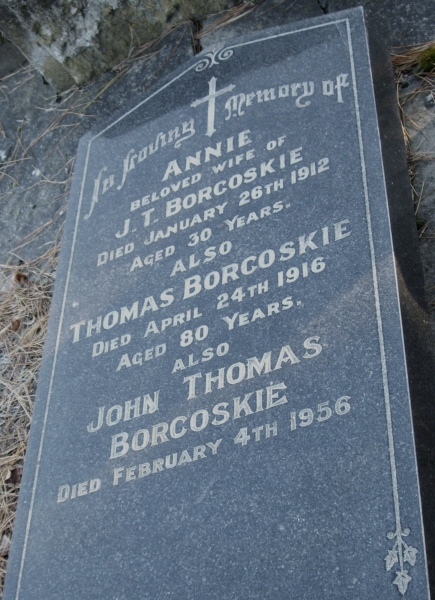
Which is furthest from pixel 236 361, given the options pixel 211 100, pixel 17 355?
pixel 17 355

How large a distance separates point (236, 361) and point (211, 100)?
1.09 m

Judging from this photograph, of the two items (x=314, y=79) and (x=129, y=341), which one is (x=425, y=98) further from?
(x=129, y=341)

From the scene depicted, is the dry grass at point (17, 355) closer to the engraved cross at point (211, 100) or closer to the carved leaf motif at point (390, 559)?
the engraved cross at point (211, 100)

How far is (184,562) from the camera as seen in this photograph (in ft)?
6.81

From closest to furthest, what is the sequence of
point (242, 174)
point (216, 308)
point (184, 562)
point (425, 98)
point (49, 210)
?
point (184, 562)
point (216, 308)
point (242, 174)
point (425, 98)
point (49, 210)

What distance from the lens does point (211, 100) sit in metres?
2.96

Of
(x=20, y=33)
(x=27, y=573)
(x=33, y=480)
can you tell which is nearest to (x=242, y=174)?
(x=33, y=480)

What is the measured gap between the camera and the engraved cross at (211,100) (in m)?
2.89

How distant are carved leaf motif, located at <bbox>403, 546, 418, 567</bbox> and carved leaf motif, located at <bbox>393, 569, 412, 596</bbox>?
2cm

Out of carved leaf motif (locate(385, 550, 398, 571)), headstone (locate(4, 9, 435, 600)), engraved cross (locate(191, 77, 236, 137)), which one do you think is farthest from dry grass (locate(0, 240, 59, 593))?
carved leaf motif (locate(385, 550, 398, 571))

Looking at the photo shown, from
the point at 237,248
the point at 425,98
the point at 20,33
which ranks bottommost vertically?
the point at 425,98

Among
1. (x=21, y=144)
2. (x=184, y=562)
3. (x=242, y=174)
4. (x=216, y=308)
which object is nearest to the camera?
(x=184, y=562)

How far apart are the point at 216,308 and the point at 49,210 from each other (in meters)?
1.51

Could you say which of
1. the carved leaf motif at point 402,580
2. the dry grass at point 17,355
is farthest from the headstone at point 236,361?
the dry grass at point 17,355
